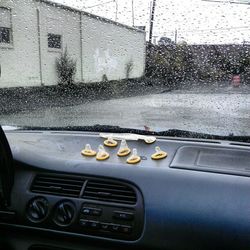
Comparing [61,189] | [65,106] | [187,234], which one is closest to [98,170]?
[61,189]

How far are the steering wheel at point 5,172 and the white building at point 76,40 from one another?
3.03ft

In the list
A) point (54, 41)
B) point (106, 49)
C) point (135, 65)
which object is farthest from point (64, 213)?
point (54, 41)

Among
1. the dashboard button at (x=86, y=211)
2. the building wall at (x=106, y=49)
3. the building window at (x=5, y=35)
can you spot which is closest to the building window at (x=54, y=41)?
the building wall at (x=106, y=49)

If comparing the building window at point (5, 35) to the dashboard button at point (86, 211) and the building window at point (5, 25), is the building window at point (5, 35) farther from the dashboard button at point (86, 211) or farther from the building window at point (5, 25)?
the dashboard button at point (86, 211)

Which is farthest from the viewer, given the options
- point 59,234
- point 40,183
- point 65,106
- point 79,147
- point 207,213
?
point 65,106

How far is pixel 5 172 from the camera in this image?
2.37 m

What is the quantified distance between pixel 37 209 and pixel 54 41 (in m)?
1.33

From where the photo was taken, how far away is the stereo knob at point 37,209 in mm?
2328

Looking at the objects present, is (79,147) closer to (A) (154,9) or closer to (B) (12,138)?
(B) (12,138)

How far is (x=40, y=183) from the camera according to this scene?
7.99 feet

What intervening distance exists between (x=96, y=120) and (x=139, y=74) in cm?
46

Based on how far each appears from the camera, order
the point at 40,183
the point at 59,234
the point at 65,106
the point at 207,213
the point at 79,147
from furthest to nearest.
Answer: the point at 65,106 → the point at 79,147 → the point at 40,183 → the point at 59,234 → the point at 207,213

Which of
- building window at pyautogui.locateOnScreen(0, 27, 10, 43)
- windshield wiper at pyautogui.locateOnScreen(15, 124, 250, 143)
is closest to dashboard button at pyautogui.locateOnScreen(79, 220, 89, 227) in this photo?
windshield wiper at pyautogui.locateOnScreen(15, 124, 250, 143)

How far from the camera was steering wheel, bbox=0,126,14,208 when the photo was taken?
230 cm
